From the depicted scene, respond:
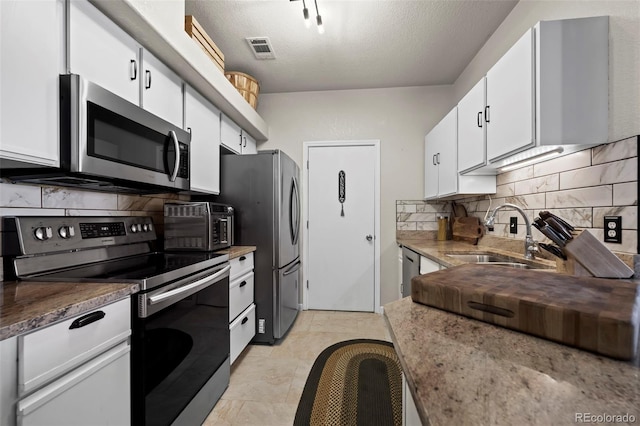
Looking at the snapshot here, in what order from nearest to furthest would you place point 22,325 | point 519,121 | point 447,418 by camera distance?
point 447,418, point 22,325, point 519,121

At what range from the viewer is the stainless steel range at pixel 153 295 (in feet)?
3.60

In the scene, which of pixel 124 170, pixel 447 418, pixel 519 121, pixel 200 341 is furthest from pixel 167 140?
pixel 519 121

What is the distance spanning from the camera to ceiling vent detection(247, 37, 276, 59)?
2.38 metres

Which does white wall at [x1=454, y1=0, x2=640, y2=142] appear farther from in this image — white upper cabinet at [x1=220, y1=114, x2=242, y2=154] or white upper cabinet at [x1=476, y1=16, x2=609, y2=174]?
white upper cabinet at [x1=220, y1=114, x2=242, y2=154]

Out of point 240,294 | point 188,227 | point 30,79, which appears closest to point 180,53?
point 30,79

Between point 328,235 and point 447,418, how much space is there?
304 centimetres

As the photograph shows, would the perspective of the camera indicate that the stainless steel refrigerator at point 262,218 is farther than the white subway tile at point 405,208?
No

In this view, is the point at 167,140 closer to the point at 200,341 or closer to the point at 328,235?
the point at 200,341

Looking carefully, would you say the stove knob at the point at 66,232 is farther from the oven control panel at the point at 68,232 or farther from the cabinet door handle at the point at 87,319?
the cabinet door handle at the point at 87,319

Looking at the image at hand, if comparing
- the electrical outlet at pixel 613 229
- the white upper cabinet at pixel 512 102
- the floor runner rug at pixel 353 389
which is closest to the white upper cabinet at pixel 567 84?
the white upper cabinet at pixel 512 102

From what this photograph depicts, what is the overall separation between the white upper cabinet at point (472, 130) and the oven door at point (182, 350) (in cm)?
188

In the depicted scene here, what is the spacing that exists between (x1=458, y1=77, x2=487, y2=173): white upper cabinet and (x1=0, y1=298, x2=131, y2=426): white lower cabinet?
2165 millimetres

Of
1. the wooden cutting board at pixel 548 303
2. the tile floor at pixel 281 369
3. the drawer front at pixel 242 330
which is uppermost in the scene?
the wooden cutting board at pixel 548 303

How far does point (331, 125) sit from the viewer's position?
3.39 meters
